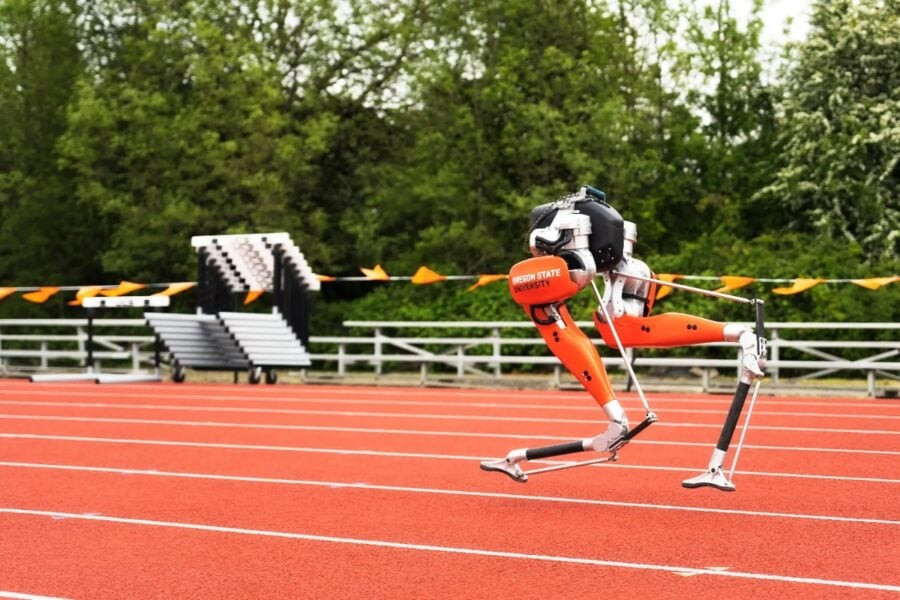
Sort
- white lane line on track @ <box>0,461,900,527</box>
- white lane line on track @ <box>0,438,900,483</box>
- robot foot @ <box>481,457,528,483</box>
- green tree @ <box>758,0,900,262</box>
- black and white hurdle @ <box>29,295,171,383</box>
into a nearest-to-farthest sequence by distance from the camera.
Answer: white lane line on track @ <box>0,461,900,527</box>
robot foot @ <box>481,457,528,483</box>
white lane line on track @ <box>0,438,900,483</box>
black and white hurdle @ <box>29,295,171,383</box>
green tree @ <box>758,0,900,262</box>

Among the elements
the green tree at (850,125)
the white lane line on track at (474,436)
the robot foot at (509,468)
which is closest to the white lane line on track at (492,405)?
the white lane line on track at (474,436)

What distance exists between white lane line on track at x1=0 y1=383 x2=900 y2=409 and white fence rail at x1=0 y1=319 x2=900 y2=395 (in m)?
0.70

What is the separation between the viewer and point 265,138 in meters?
35.7

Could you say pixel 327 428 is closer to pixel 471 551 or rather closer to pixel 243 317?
pixel 471 551

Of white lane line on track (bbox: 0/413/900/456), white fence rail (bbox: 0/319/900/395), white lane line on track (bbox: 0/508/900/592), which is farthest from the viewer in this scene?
white fence rail (bbox: 0/319/900/395)

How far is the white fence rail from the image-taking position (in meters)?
20.0

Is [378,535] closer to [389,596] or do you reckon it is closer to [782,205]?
[389,596]

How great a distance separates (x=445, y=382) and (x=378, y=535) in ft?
50.2

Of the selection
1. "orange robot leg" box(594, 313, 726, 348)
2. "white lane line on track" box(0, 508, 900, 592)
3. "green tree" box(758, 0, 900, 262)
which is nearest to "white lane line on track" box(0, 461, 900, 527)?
"orange robot leg" box(594, 313, 726, 348)

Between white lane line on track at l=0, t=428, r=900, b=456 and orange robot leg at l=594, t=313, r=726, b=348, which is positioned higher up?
orange robot leg at l=594, t=313, r=726, b=348

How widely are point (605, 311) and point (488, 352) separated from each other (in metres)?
16.4

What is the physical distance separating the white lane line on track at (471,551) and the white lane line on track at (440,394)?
10249 millimetres

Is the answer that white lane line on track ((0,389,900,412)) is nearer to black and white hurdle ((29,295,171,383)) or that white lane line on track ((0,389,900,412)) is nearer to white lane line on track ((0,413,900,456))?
black and white hurdle ((29,295,171,383))

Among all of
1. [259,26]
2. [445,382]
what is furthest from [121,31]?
[445,382]
